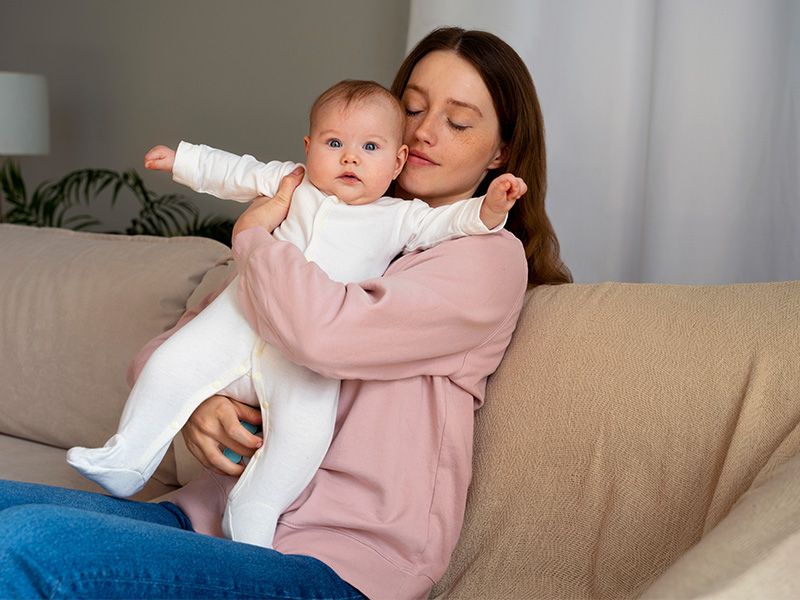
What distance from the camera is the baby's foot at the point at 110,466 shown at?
4.63 feet

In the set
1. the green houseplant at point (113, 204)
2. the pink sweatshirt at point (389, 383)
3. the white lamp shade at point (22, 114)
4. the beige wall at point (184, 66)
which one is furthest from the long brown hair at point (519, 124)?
the white lamp shade at point (22, 114)

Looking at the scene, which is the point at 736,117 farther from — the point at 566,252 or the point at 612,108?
the point at 566,252

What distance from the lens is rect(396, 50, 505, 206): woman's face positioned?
1665 millimetres

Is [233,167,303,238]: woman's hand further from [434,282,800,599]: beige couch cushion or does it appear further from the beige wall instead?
the beige wall

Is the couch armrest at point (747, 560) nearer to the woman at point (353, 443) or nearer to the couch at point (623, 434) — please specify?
the couch at point (623, 434)

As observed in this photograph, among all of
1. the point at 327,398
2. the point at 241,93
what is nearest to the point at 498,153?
the point at 327,398

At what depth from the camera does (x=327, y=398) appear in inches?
56.3

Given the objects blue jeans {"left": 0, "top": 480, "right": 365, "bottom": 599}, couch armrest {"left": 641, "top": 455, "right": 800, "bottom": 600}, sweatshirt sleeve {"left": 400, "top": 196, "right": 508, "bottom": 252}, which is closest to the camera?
couch armrest {"left": 641, "top": 455, "right": 800, "bottom": 600}

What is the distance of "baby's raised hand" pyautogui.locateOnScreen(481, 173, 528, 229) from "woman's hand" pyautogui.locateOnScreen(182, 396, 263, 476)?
0.44 metres

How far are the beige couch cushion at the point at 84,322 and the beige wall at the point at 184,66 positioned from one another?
3.80 feet

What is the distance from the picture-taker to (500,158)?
1.76 meters

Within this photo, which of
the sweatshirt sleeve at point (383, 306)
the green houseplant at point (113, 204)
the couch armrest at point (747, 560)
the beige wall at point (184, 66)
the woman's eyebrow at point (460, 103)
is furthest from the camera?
the green houseplant at point (113, 204)

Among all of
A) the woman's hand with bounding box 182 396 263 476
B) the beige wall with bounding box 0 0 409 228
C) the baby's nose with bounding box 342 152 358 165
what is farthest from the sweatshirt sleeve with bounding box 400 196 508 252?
the beige wall with bounding box 0 0 409 228

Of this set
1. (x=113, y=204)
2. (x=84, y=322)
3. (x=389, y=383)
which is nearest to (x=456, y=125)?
(x=389, y=383)
